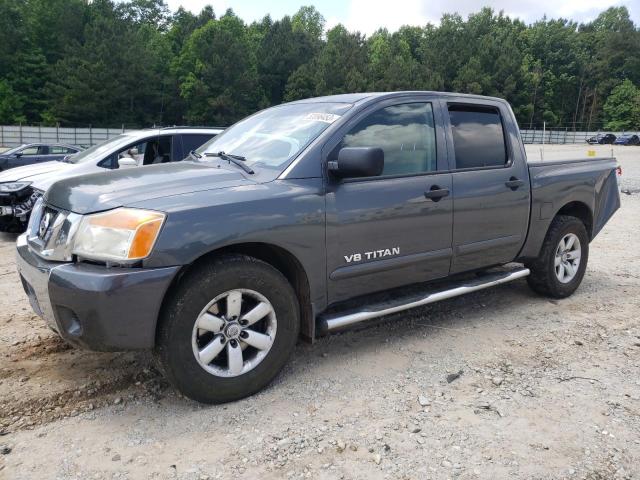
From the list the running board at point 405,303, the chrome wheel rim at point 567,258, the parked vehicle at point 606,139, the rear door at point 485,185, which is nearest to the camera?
the running board at point 405,303

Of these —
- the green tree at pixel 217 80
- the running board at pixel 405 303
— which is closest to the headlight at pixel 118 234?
the running board at pixel 405 303

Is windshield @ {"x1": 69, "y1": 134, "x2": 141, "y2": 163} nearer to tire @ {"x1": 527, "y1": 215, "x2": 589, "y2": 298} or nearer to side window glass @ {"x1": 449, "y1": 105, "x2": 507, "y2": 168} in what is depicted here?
side window glass @ {"x1": 449, "y1": 105, "x2": 507, "y2": 168}

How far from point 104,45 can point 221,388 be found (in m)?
63.4

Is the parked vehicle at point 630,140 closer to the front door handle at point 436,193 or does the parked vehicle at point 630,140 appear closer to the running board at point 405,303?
the running board at point 405,303

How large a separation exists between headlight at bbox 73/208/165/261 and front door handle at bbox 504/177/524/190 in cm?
290

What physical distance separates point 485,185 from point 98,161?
5462 mm

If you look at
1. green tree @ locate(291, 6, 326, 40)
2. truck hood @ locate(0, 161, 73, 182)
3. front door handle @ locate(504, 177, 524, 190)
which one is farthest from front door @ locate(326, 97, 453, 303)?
green tree @ locate(291, 6, 326, 40)

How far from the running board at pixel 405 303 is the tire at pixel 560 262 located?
325 mm

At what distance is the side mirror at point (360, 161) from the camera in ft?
10.7

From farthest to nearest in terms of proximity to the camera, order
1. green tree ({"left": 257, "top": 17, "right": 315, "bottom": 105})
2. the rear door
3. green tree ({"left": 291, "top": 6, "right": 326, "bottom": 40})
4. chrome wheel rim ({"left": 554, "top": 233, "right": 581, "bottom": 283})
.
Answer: green tree ({"left": 291, "top": 6, "right": 326, "bottom": 40}) → green tree ({"left": 257, "top": 17, "right": 315, "bottom": 105}) → chrome wheel rim ({"left": 554, "top": 233, "right": 581, "bottom": 283}) → the rear door

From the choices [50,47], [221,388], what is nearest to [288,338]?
[221,388]

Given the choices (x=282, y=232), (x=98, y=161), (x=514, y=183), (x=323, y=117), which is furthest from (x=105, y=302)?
(x=98, y=161)

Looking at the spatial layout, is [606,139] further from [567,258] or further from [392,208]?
[392,208]

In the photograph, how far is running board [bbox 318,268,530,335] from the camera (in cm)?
345
